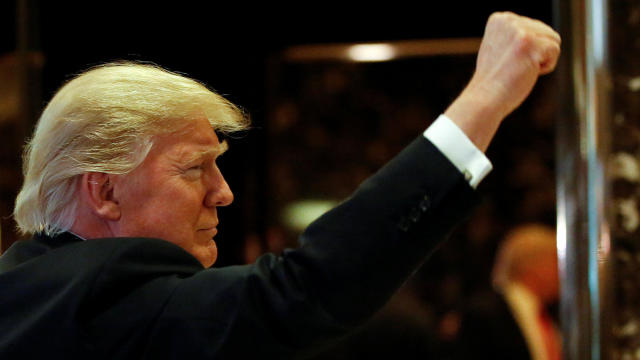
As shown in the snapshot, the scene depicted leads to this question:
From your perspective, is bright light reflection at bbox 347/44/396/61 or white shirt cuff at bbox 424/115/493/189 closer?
white shirt cuff at bbox 424/115/493/189

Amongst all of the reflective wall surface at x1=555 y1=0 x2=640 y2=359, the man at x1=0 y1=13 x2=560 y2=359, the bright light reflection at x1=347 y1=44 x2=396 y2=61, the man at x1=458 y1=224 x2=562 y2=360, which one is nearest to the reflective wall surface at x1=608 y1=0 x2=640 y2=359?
the reflective wall surface at x1=555 y1=0 x2=640 y2=359

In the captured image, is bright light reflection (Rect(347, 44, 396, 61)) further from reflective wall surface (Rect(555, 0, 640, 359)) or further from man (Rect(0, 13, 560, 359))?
man (Rect(0, 13, 560, 359))

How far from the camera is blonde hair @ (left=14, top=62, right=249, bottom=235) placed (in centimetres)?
112

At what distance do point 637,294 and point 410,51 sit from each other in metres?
3.50

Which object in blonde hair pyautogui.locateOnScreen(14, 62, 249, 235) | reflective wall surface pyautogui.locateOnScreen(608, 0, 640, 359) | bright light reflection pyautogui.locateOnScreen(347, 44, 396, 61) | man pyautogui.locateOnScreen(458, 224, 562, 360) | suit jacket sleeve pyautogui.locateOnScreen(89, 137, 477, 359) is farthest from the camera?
bright light reflection pyautogui.locateOnScreen(347, 44, 396, 61)

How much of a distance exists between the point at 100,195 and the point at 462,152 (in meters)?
0.50

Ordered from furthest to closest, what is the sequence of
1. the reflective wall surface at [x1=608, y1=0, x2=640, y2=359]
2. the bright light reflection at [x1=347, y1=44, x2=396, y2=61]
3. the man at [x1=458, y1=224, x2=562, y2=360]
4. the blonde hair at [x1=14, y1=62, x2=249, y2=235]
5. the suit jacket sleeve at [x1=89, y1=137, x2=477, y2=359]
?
the bright light reflection at [x1=347, y1=44, x2=396, y2=61] < the man at [x1=458, y1=224, x2=562, y2=360] < the reflective wall surface at [x1=608, y1=0, x2=640, y2=359] < the blonde hair at [x1=14, y1=62, x2=249, y2=235] < the suit jacket sleeve at [x1=89, y1=137, x2=477, y2=359]

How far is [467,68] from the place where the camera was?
5164 millimetres

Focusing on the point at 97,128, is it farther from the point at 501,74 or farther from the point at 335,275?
the point at 501,74

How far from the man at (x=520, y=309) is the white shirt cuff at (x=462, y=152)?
2521mm

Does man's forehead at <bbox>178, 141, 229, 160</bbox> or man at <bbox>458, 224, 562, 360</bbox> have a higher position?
man's forehead at <bbox>178, 141, 229, 160</bbox>

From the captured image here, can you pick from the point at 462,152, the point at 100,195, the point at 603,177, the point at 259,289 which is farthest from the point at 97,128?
the point at 603,177

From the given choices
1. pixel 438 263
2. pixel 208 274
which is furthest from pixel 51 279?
pixel 438 263

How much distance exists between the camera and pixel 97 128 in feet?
3.71
